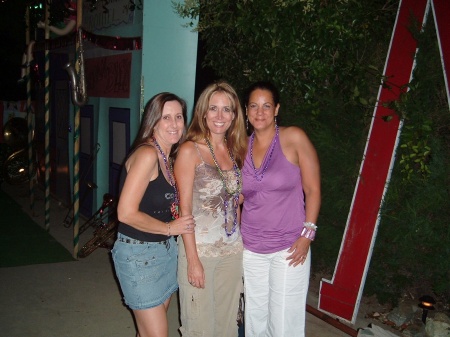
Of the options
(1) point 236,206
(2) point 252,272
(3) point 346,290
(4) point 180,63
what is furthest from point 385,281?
(4) point 180,63

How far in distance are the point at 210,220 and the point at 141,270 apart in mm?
506

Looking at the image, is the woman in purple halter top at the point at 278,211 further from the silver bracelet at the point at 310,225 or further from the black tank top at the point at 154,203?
the black tank top at the point at 154,203

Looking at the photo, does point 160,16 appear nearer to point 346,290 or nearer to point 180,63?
point 180,63

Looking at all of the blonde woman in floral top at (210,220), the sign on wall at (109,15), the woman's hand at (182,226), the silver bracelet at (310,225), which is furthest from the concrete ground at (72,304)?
the sign on wall at (109,15)

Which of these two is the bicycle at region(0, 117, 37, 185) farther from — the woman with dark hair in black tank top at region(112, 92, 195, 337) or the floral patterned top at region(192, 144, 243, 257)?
the floral patterned top at region(192, 144, 243, 257)

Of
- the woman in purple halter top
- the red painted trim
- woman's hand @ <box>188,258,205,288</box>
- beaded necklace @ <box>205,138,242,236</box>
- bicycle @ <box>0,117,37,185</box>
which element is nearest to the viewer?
woman's hand @ <box>188,258,205,288</box>

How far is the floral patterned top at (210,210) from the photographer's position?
266 cm

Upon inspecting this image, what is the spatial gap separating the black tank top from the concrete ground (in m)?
1.75

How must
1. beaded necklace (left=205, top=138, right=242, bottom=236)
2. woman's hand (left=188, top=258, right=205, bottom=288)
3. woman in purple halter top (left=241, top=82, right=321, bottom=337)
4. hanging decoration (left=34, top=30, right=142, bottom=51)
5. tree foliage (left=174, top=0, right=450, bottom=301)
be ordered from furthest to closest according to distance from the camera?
1. hanging decoration (left=34, top=30, right=142, bottom=51)
2. tree foliage (left=174, top=0, right=450, bottom=301)
3. woman in purple halter top (left=241, top=82, right=321, bottom=337)
4. beaded necklace (left=205, top=138, right=242, bottom=236)
5. woman's hand (left=188, top=258, right=205, bottom=288)

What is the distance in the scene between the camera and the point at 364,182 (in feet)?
13.2

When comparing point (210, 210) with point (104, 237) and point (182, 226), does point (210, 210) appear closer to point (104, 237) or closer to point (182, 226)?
point (182, 226)

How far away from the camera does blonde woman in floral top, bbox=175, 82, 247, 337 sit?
104 inches

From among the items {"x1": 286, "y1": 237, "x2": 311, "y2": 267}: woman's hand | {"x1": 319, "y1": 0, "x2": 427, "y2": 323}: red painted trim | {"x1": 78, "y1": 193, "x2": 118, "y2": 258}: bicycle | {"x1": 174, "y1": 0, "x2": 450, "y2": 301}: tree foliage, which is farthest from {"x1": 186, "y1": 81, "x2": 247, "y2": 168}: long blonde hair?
{"x1": 78, "y1": 193, "x2": 118, "y2": 258}: bicycle

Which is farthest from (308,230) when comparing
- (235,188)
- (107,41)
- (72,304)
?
(107,41)
